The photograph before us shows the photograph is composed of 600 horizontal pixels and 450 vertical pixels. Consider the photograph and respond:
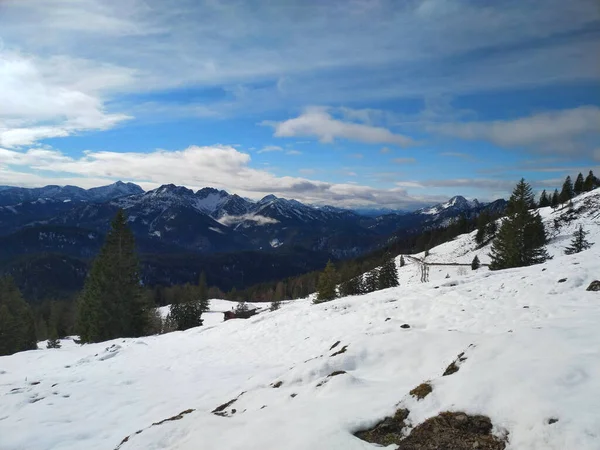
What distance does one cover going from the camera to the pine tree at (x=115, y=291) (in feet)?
106

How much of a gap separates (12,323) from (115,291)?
18.6 meters

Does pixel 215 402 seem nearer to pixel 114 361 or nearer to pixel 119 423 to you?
pixel 119 423

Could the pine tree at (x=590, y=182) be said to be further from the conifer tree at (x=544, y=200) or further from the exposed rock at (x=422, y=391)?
the exposed rock at (x=422, y=391)

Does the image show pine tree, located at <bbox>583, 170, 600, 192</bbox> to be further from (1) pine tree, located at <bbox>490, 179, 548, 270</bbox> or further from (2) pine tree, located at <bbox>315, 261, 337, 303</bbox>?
(2) pine tree, located at <bbox>315, 261, 337, 303</bbox>

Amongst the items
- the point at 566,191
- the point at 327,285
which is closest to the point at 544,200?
the point at 566,191

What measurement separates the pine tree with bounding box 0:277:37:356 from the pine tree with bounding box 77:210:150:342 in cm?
1383

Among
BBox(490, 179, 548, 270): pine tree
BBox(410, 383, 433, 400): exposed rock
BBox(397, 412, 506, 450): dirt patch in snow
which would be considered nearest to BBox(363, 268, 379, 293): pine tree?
BBox(490, 179, 548, 270): pine tree

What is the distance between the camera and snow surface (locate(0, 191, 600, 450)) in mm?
5395

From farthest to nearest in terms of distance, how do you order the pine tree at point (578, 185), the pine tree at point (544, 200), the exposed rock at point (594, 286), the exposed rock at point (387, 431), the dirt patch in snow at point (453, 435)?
the pine tree at point (544, 200), the pine tree at point (578, 185), the exposed rock at point (594, 286), the exposed rock at point (387, 431), the dirt patch in snow at point (453, 435)

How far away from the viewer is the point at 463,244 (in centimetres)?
9625

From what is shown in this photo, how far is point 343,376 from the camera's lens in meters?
8.41

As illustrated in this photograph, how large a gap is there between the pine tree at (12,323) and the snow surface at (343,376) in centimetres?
2520

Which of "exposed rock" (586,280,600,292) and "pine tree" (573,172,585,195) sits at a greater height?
"pine tree" (573,172,585,195)

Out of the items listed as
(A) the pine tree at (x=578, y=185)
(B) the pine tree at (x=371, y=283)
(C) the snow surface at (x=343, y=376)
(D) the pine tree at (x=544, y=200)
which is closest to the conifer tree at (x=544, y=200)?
(D) the pine tree at (x=544, y=200)
